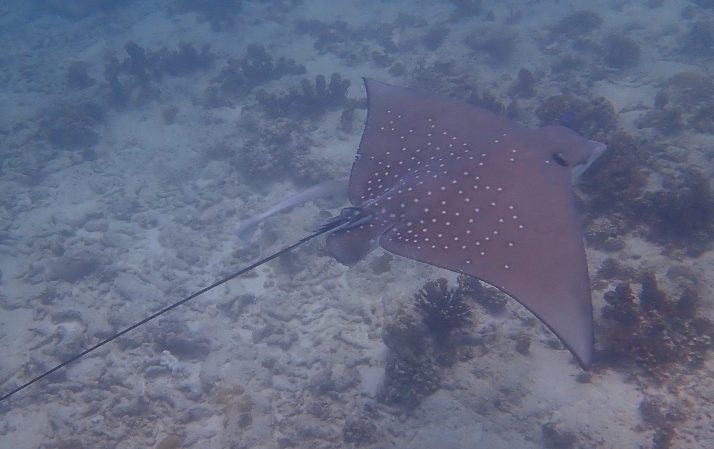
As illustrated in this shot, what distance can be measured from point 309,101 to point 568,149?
1006cm

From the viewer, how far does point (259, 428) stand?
20.3 feet

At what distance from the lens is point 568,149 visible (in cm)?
513

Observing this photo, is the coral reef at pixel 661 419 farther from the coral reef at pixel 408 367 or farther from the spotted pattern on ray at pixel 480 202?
the coral reef at pixel 408 367

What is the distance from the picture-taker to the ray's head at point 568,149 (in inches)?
199

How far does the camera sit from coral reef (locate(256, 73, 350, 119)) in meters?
13.8

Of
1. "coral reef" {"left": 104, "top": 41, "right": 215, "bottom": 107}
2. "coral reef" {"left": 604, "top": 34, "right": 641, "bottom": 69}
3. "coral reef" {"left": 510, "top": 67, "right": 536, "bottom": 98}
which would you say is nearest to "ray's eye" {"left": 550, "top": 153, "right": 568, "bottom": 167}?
"coral reef" {"left": 510, "top": 67, "right": 536, "bottom": 98}

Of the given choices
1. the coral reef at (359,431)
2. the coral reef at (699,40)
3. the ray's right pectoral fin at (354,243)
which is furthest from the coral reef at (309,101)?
the coral reef at (699,40)

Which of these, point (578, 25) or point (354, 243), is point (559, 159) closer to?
point (354, 243)

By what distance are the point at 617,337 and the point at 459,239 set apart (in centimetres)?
246

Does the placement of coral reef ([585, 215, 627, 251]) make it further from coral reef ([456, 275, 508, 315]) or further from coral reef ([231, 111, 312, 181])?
coral reef ([231, 111, 312, 181])

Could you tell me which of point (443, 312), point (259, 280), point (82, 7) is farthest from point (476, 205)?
point (82, 7)

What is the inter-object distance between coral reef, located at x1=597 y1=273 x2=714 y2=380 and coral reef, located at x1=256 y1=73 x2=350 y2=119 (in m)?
10.4

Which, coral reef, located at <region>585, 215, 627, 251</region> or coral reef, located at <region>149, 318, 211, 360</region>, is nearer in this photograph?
coral reef, located at <region>585, 215, 627, 251</region>

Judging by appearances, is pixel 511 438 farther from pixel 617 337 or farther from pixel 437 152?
pixel 437 152
